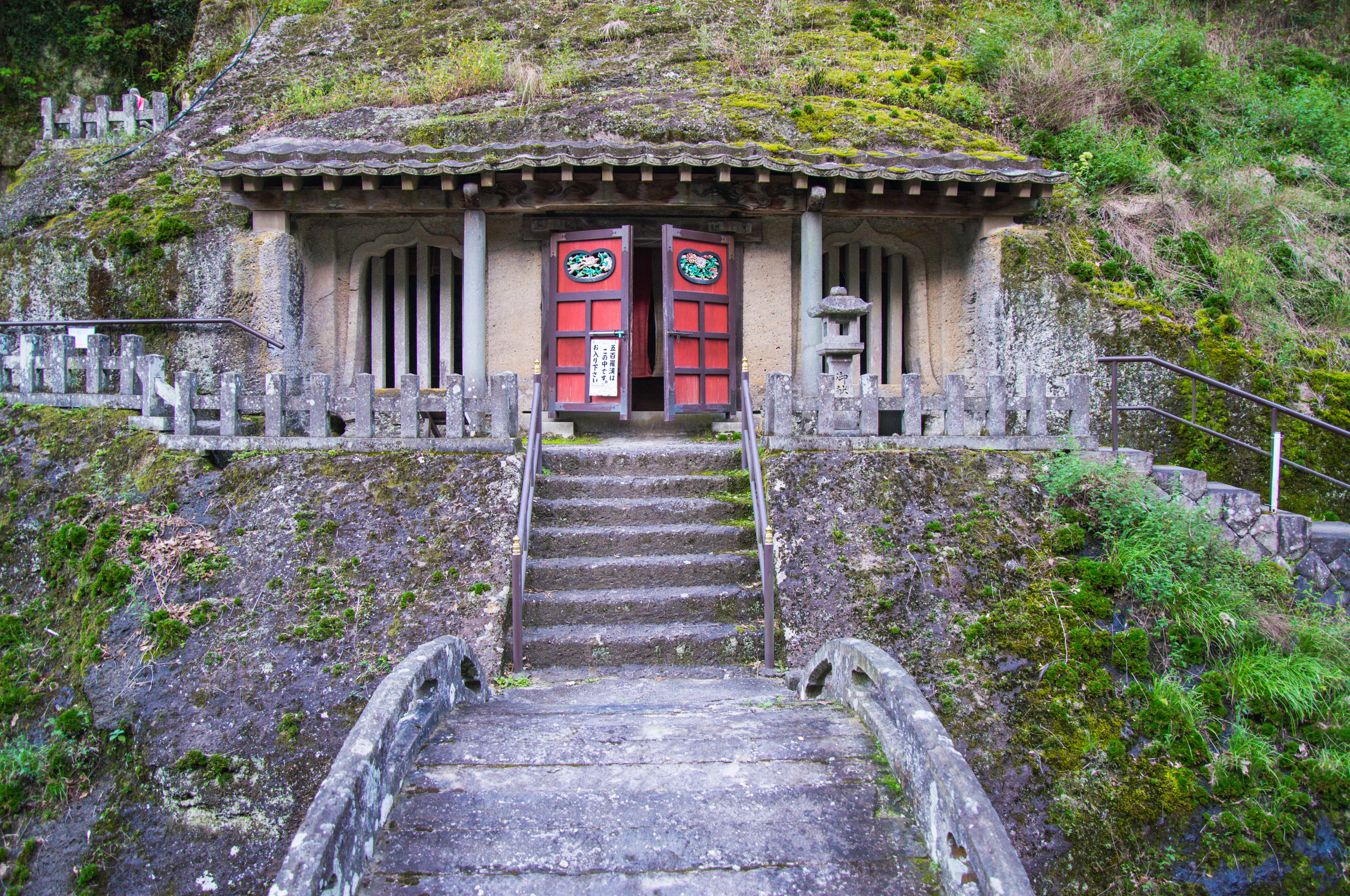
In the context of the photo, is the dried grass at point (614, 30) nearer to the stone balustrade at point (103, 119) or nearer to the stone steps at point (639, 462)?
the stone balustrade at point (103, 119)

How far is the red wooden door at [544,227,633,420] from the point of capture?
882 centimetres

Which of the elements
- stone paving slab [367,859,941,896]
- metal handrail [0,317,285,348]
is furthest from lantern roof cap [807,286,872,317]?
metal handrail [0,317,285,348]

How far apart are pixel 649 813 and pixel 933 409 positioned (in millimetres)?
4838

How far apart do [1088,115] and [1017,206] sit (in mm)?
2879

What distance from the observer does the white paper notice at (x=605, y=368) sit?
28.9 ft

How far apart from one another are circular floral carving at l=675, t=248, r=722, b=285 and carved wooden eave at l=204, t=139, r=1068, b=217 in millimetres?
551

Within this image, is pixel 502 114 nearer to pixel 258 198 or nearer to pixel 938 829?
pixel 258 198

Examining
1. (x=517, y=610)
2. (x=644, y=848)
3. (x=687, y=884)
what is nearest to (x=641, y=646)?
(x=517, y=610)

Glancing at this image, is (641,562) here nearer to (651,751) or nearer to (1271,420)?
(651,751)

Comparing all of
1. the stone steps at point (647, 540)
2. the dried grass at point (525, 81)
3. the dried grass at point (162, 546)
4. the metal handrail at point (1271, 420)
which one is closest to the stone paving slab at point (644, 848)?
the stone steps at point (647, 540)

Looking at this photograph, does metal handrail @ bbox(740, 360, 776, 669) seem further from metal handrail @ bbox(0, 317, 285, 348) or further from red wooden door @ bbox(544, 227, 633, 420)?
metal handrail @ bbox(0, 317, 285, 348)

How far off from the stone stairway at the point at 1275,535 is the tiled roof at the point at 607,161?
152 inches

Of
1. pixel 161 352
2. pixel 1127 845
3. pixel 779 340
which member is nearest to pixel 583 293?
pixel 779 340

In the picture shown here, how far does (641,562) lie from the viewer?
5824 millimetres
